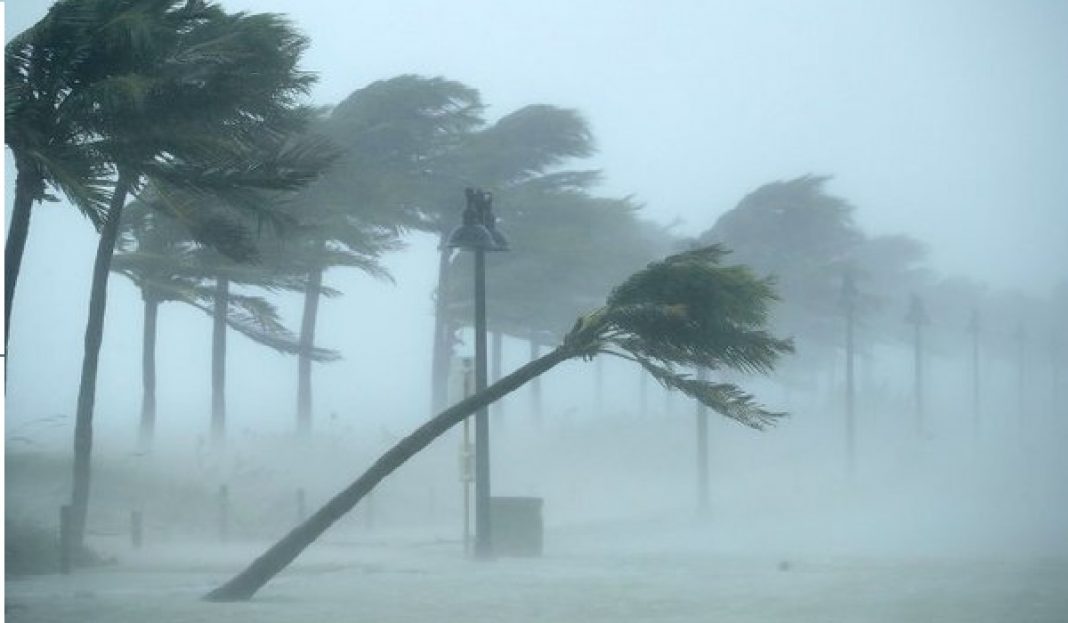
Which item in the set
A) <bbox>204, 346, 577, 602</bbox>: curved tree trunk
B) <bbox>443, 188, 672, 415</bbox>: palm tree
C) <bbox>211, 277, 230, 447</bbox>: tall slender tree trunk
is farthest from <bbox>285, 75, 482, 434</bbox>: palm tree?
<bbox>204, 346, 577, 602</bbox>: curved tree trunk

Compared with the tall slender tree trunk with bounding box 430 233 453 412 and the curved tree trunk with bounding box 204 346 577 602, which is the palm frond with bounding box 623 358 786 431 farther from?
the tall slender tree trunk with bounding box 430 233 453 412

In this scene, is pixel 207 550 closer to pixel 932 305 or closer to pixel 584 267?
pixel 584 267

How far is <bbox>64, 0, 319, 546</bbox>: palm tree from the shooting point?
59.2 feet

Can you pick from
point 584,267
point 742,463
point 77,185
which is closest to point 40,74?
point 77,185

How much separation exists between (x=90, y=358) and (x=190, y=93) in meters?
6.48

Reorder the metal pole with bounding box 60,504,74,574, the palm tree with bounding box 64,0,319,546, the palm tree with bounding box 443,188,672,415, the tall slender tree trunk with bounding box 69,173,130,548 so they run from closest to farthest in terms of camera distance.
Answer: the palm tree with bounding box 64,0,319,546 → the metal pole with bounding box 60,504,74,574 → the tall slender tree trunk with bounding box 69,173,130,548 → the palm tree with bounding box 443,188,672,415

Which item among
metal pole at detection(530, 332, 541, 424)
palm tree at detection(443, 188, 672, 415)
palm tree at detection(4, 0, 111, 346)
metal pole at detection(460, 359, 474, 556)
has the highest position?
palm tree at detection(443, 188, 672, 415)

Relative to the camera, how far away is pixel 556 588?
19266 millimetres

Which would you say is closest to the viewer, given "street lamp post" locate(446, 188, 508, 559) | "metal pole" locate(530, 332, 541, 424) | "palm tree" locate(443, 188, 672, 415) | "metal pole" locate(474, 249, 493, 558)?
"metal pole" locate(474, 249, 493, 558)

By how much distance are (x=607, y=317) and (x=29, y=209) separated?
6900mm

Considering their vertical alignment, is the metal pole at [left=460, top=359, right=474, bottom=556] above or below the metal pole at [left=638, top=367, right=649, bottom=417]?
below

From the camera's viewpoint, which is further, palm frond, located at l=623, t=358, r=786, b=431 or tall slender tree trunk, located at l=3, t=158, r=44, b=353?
tall slender tree trunk, located at l=3, t=158, r=44, b=353

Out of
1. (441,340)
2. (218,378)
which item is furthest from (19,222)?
(441,340)

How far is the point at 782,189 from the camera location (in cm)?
6150
